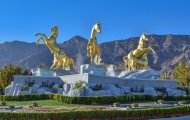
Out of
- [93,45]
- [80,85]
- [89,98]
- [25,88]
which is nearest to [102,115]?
[89,98]

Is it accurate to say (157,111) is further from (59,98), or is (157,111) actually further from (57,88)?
(57,88)

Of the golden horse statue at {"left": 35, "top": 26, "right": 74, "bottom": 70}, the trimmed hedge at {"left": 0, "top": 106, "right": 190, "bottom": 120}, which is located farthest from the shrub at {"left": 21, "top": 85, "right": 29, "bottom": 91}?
the trimmed hedge at {"left": 0, "top": 106, "right": 190, "bottom": 120}

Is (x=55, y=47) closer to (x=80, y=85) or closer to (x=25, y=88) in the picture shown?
(x=25, y=88)

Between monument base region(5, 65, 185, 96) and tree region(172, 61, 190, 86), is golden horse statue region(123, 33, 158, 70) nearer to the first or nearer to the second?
monument base region(5, 65, 185, 96)

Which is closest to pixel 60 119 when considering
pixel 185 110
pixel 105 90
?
pixel 185 110

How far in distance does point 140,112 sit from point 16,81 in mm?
18527

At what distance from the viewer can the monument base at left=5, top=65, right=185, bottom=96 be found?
30812 mm

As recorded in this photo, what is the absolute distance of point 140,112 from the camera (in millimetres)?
19531

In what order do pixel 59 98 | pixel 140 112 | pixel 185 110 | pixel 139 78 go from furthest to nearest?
pixel 139 78
pixel 59 98
pixel 185 110
pixel 140 112

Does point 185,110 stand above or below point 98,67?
below

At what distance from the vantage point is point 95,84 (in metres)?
30.8

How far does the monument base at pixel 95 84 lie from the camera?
30.8m

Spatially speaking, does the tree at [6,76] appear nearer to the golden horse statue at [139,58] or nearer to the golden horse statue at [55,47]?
the golden horse statue at [55,47]

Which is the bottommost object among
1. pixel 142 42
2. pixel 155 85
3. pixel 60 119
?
pixel 60 119
